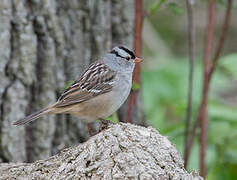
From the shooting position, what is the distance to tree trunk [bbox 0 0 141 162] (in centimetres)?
437

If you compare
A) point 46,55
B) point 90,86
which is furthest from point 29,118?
point 46,55

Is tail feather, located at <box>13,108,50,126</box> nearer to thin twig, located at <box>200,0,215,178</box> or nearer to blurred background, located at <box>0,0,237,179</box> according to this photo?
blurred background, located at <box>0,0,237,179</box>

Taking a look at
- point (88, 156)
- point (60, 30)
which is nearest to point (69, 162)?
point (88, 156)

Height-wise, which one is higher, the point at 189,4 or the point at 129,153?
the point at 189,4

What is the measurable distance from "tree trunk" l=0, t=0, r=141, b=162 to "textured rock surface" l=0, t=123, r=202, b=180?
1.35 meters

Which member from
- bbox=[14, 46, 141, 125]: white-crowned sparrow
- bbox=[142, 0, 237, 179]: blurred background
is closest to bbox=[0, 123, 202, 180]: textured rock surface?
bbox=[14, 46, 141, 125]: white-crowned sparrow

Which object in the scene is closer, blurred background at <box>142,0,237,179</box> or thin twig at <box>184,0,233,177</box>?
thin twig at <box>184,0,233,177</box>

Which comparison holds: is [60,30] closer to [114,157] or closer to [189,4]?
[189,4]

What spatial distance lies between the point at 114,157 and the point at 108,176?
0.12m

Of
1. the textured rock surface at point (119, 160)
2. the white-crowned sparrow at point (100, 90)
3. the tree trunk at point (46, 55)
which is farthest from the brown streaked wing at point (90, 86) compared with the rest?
the textured rock surface at point (119, 160)

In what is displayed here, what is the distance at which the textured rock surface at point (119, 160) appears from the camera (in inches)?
109

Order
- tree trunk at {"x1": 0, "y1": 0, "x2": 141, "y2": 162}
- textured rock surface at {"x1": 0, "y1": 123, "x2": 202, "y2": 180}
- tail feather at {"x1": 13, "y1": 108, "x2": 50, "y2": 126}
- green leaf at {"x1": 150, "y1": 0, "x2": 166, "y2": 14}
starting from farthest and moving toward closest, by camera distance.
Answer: tree trunk at {"x1": 0, "y1": 0, "x2": 141, "y2": 162}, green leaf at {"x1": 150, "y1": 0, "x2": 166, "y2": 14}, tail feather at {"x1": 13, "y1": 108, "x2": 50, "y2": 126}, textured rock surface at {"x1": 0, "y1": 123, "x2": 202, "y2": 180}

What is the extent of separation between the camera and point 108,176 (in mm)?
2746

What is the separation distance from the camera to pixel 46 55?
15.0 ft
